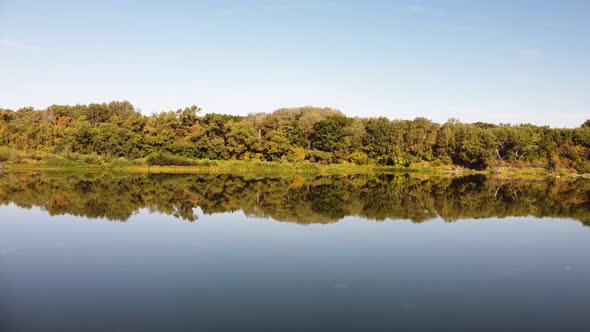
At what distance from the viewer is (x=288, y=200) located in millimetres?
26109

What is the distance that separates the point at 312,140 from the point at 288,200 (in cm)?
3596

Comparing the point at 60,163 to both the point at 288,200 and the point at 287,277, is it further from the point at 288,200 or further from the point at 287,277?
the point at 287,277

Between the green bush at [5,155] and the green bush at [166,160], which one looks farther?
the green bush at [166,160]

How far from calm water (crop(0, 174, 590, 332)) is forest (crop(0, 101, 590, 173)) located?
98.2 ft

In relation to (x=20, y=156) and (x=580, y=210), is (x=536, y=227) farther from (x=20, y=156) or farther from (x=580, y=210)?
(x=20, y=156)

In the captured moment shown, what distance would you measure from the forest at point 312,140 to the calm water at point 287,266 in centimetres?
2992

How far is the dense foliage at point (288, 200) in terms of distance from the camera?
21.6 meters

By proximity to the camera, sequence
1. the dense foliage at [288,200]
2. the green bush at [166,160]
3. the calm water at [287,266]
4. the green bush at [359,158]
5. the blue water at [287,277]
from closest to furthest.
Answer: the blue water at [287,277], the calm water at [287,266], the dense foliage at [288,200], the green bush at [166,160], the green bush at [359,158]

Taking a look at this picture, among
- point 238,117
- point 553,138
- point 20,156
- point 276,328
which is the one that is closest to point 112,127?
point 20,156

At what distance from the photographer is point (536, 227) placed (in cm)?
1938

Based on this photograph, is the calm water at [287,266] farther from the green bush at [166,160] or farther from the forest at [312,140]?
Result: the forest at [312,140]

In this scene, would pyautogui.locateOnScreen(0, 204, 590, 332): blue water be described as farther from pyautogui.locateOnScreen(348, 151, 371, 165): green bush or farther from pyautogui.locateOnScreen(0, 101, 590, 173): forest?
pyautogui.locateOnScreen(348, 151, 371, 165): green bush

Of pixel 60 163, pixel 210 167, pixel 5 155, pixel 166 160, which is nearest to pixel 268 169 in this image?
pixel 210 167

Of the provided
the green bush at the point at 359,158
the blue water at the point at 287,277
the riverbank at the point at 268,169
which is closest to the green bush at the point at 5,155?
the riverbank at the point at 268,169
